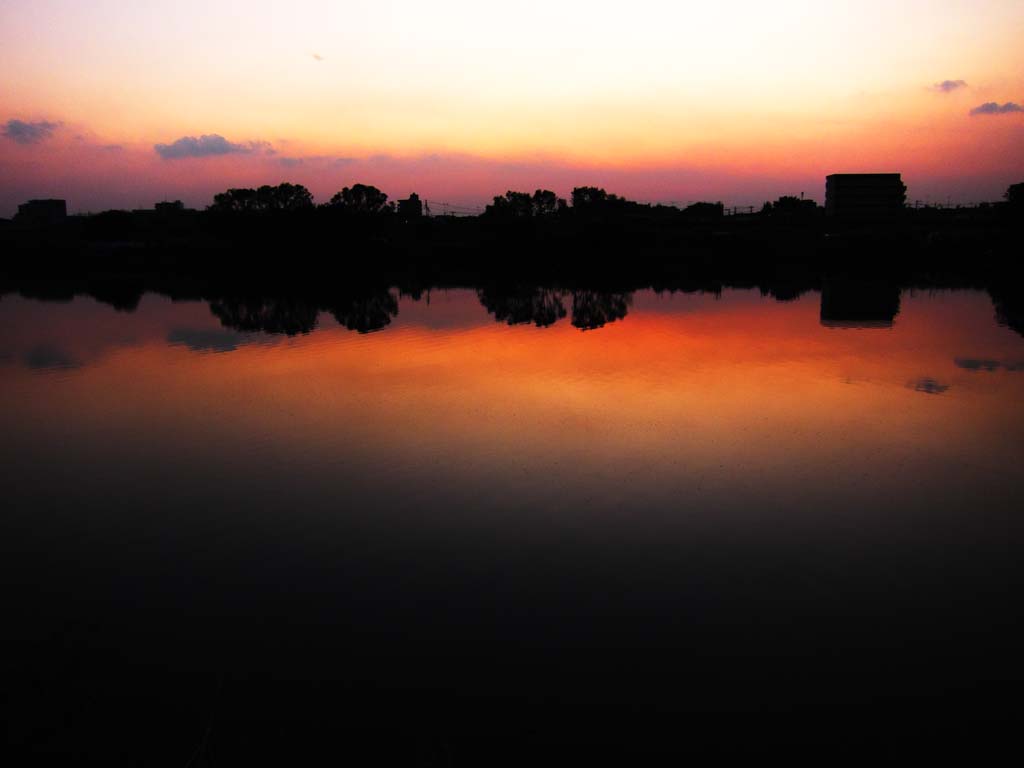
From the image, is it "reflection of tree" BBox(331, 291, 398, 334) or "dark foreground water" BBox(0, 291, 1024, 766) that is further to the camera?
"reflection of tree" BBox(331, 291, 398, 334)

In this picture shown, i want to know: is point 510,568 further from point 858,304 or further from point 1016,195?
point 1016,195

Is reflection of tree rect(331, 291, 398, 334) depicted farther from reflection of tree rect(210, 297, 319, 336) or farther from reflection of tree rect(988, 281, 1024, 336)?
reflection of tree rect(988, 281, 1024, 336)

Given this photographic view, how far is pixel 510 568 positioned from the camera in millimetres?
10227

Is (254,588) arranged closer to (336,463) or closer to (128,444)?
(336,463)

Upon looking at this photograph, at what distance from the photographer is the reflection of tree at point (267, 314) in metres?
36.2

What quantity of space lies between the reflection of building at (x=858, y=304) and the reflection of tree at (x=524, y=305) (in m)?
15.3

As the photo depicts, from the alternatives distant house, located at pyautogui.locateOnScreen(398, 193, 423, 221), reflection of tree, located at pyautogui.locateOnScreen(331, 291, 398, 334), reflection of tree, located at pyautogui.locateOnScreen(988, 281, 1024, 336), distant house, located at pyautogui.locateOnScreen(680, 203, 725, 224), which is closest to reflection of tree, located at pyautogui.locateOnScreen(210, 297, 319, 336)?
reflection of tree, located at pyautogui.locateOnScreen(331, 291, 398, 334)

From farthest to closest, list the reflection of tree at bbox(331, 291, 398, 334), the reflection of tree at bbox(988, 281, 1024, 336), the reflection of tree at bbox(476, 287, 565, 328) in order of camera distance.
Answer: the reflection of tree at bbox(476, 287, 565, 328) → the reflection of tree at bbox(331, 291, 398, 334) → the reflection of tree at bbox(988, 281, 1024, 336)

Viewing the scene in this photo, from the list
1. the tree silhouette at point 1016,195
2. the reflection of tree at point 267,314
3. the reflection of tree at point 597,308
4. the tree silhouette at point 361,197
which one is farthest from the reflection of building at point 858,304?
the tree silhouette at point 361,197

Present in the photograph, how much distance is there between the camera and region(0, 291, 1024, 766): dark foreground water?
7156mm

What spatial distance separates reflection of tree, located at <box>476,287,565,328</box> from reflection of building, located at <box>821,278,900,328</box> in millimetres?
15274

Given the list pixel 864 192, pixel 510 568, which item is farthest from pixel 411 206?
pixel 510 568

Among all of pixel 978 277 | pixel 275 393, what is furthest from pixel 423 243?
pixel 275 393

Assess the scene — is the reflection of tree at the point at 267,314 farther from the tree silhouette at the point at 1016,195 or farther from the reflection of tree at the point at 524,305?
the tree silhouette at the point at 1016,195
